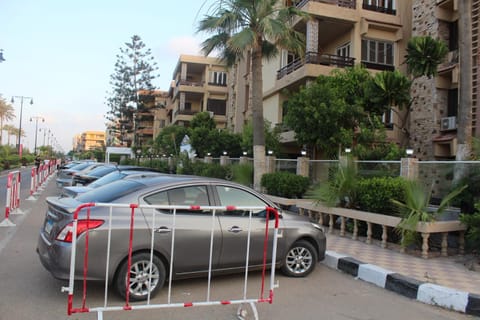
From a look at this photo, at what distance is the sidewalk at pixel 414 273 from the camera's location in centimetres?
550

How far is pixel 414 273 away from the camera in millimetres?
6676

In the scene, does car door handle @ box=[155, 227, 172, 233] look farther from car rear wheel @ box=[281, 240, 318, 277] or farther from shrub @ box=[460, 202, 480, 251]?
shrub @ box=[460, 202, 480, 251]

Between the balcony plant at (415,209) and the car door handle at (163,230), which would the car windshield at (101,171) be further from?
the balcony plant at (415,209)

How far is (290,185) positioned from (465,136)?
523cm

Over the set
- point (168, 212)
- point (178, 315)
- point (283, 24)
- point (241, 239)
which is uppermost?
point (283, 24)

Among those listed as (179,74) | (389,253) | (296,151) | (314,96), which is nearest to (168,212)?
(389,253)

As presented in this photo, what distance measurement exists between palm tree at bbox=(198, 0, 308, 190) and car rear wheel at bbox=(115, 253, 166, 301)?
9833mm

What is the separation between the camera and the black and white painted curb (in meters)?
5.37

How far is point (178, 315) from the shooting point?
15.3 feet

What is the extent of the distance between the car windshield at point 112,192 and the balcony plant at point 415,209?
5.42 m

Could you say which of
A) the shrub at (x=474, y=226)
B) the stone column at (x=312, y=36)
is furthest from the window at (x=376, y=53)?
the shrub at (x=474, y=226)

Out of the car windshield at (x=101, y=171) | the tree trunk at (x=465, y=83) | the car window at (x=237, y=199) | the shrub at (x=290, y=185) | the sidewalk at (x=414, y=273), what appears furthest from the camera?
the car windshield at (x=101, y=171)

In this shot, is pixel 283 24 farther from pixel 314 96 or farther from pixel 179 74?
pixel 179 74

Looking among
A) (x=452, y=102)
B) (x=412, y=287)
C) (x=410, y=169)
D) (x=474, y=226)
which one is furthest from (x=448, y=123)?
(x=412, y=287)
